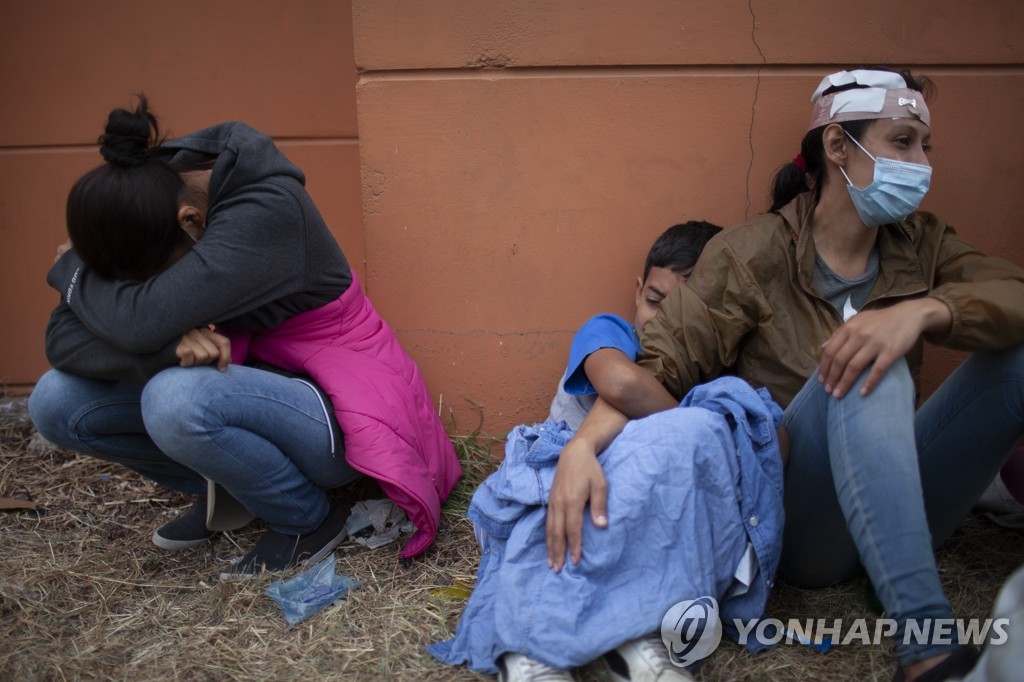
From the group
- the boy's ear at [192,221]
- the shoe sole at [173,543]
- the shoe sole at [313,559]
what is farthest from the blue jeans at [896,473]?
the shoe sole at [173,543]

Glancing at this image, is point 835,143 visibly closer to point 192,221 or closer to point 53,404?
point 192,221

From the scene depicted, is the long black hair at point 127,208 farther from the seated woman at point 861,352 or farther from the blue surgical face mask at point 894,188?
the blue surgical face mask at point 894,188

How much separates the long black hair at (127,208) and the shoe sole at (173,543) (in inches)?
32.6

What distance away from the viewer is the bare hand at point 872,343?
69.0 inches

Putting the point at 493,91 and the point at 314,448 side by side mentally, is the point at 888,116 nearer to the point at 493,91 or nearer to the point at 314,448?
the point at 493,91

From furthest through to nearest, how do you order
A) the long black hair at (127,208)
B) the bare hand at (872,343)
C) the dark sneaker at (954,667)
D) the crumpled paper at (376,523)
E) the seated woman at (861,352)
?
1. the crumpled paper at (376,523)
2. the long black hair at (127,208)
3. the bare hand at (872,343)
4. the seated woman at (861,352)
5. the dark sneaker at (954,667)

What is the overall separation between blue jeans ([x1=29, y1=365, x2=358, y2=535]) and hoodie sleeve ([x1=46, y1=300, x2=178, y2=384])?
1.8 inches

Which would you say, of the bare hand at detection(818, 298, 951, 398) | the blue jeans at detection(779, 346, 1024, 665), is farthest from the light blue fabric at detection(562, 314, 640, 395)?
the bare hand at detection(818, 298, 951, 398)

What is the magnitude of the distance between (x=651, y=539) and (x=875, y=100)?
133cm

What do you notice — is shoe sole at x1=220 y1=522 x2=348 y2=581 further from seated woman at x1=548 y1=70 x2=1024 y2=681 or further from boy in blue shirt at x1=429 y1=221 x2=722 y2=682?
seated woman at x1=548 y1=70 x2=1024 y2=681

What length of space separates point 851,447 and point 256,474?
1.49 meters

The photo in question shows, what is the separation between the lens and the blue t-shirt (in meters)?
2.36

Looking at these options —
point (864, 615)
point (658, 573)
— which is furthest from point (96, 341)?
point (864, 615)

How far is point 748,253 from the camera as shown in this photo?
2.36m
